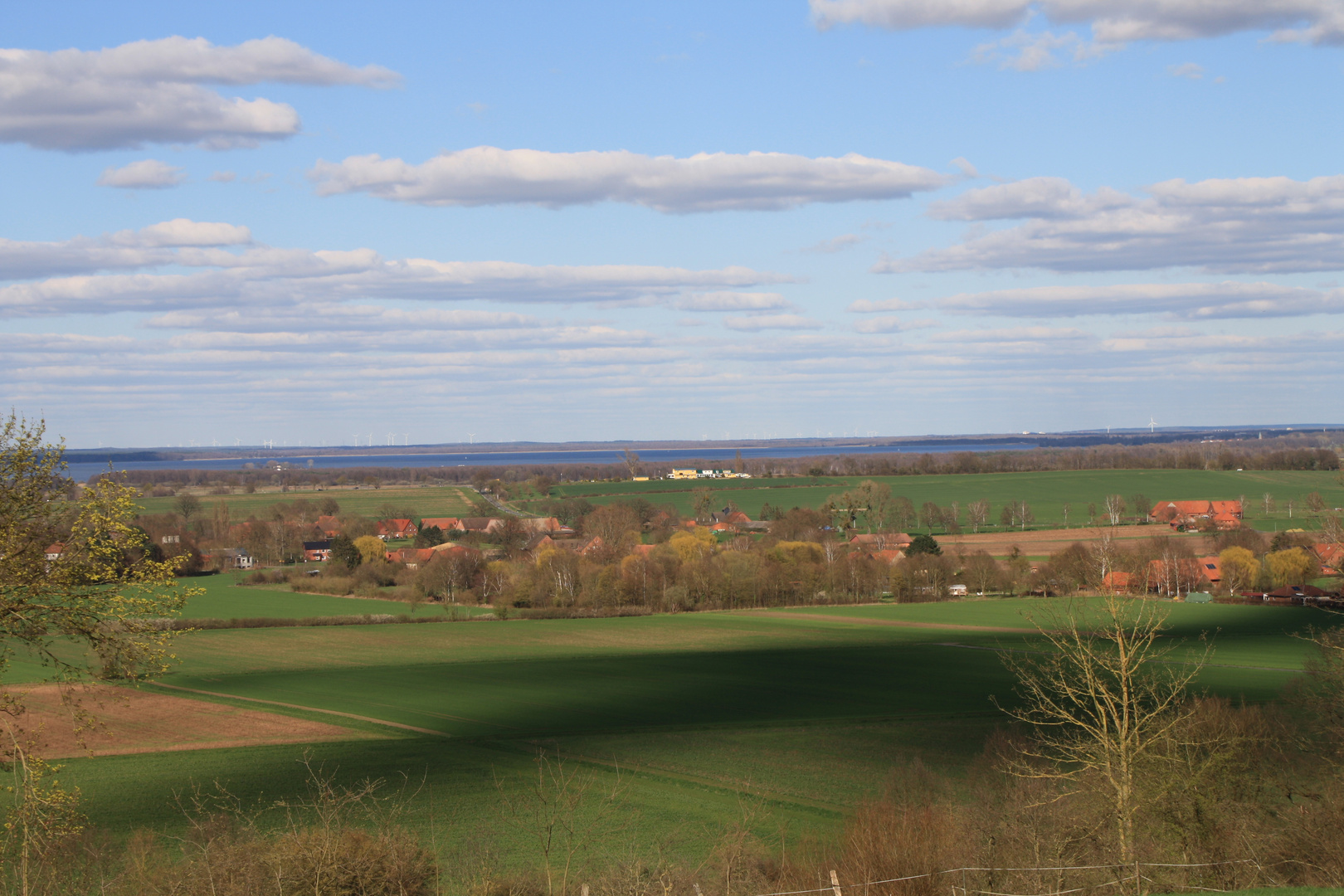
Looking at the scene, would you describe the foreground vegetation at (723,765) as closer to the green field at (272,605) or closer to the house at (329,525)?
the green field at (272,605)

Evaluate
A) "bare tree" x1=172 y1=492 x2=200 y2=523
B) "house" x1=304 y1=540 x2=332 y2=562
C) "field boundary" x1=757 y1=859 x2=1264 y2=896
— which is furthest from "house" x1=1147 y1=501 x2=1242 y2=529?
"bare tree" x1=172 y1=492 x2=200 y2=523

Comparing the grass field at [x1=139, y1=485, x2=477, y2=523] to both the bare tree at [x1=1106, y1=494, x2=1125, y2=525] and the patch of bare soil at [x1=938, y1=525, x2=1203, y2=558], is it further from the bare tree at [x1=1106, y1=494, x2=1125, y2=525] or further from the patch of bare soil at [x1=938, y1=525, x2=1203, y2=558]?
the bare tree at [x1=1106, y1=494, x2=1125, y2=525]

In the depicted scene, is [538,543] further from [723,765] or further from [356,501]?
[356,501]

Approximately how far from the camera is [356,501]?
167000 millimetres

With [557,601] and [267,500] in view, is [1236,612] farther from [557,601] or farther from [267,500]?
[267,500]

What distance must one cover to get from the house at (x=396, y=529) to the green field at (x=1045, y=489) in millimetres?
29404

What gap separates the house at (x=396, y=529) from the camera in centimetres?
12144

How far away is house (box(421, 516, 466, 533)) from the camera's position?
4461 inches

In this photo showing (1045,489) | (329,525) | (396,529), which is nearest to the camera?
Result: (329,525)

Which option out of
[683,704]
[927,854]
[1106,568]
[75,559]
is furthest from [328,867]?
[683,704]

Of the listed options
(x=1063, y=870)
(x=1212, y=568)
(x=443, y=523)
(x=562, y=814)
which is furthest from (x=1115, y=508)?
(x=1063, y=870)

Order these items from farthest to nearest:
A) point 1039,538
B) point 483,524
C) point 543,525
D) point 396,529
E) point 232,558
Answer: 1. point 396,529
2. point 483,524
3. point 543,525
4. point 232,558
5. point 1039,538

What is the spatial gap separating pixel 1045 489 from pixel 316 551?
93867 millimetres

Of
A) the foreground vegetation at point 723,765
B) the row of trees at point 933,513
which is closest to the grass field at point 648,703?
the foreground vegetation at point 723,765
